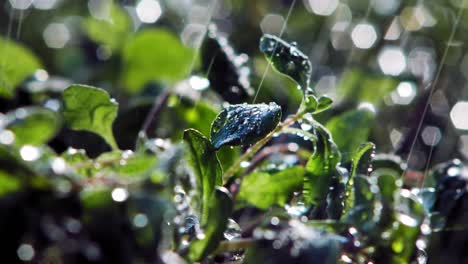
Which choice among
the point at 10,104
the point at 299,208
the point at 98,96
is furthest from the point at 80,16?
the point at 299,208

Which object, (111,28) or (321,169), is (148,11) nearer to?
(111,28)

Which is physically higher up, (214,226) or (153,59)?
(153,59)

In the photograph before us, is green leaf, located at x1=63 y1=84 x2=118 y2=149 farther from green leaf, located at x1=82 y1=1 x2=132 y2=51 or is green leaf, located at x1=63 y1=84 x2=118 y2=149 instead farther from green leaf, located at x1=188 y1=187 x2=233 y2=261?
green leaf, located at x1=82 y1=1 x2=132 y2=51

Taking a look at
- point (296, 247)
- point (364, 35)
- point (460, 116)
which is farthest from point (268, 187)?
point (364, 35)

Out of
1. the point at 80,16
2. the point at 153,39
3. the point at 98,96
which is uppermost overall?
the point at 80,16

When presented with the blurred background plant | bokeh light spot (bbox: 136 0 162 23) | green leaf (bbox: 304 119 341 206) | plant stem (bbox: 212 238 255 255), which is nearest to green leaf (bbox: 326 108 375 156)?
the blurred background plant

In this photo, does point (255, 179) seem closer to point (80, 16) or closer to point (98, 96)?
point (98, 96)

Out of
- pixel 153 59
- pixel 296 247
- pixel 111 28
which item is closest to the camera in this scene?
pixel 296 247
